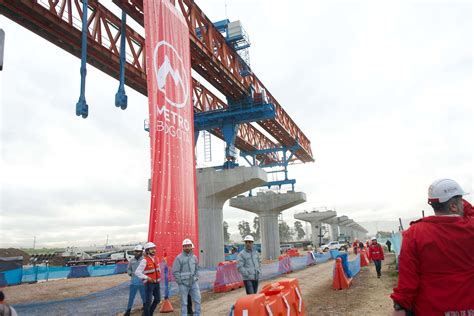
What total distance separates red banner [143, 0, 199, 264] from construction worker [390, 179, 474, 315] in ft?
26.3

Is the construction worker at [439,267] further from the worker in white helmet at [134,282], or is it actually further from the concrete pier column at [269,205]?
the concrete pier column at [269,205]

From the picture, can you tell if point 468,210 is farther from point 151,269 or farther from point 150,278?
point 151,269

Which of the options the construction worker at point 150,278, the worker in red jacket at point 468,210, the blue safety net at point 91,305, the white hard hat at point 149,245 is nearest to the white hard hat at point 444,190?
the worker in red jacket at point 468,210

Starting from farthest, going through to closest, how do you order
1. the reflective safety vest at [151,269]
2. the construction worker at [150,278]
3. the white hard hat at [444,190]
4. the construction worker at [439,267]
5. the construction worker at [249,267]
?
the construction worker at [249,267]
the reflective safety vest at [151,269]
the construction worker at [150,278]
the white hard hat at [444,190]
the construction worker at [439,267]

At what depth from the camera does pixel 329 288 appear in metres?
13.6

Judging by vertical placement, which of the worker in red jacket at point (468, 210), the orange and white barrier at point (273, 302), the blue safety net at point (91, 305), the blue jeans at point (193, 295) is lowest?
the blue safety net at point (91, 305)

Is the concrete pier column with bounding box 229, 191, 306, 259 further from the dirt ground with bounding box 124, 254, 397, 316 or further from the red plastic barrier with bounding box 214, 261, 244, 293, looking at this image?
the red plastic barrier with bounding box 214, 261, 244, 293

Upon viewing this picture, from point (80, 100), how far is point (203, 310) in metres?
7.81

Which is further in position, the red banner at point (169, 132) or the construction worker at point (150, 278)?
the red banner at point (169, 132)

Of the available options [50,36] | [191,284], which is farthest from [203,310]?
[50,36]

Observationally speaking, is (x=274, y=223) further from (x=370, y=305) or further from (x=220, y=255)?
(x=370, y=305)

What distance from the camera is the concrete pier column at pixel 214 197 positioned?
2325 cm

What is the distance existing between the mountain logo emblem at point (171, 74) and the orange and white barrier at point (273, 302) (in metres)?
7.35

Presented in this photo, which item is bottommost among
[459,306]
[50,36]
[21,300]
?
[21,300]
